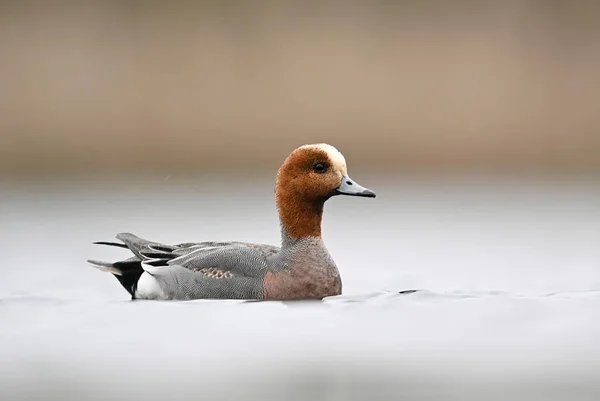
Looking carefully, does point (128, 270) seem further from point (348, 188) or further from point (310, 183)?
point (348, 188)

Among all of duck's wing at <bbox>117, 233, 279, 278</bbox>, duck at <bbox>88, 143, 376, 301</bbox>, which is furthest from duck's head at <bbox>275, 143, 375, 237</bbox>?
duck's wing at <bbox>117, 233, 279, 278</bbox>

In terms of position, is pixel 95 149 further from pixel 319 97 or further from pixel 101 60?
pixel 319 97

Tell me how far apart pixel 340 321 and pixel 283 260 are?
0.66 metres

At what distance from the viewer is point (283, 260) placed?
8258mm

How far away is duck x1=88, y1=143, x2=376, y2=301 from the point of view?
8.18 metres

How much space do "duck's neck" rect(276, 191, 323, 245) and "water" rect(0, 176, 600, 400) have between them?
0.50 m

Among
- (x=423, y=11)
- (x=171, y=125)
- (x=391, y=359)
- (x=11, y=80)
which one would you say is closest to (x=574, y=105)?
(x=423, y=11)

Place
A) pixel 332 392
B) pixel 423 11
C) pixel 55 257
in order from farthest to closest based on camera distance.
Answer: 1. pixel 423 11
2. pixel 55 257
3. pixel 332 392

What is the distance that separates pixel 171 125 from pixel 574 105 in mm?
4653

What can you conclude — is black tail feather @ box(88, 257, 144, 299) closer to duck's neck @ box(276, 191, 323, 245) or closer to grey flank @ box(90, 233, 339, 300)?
grey flank @ box(90, 233, 339, 300)

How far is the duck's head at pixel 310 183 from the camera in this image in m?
8.30

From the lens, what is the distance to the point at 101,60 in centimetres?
1614

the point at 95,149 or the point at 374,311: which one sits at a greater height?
the point at 95,149

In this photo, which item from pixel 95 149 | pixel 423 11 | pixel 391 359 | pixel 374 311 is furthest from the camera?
pixel 423 11
